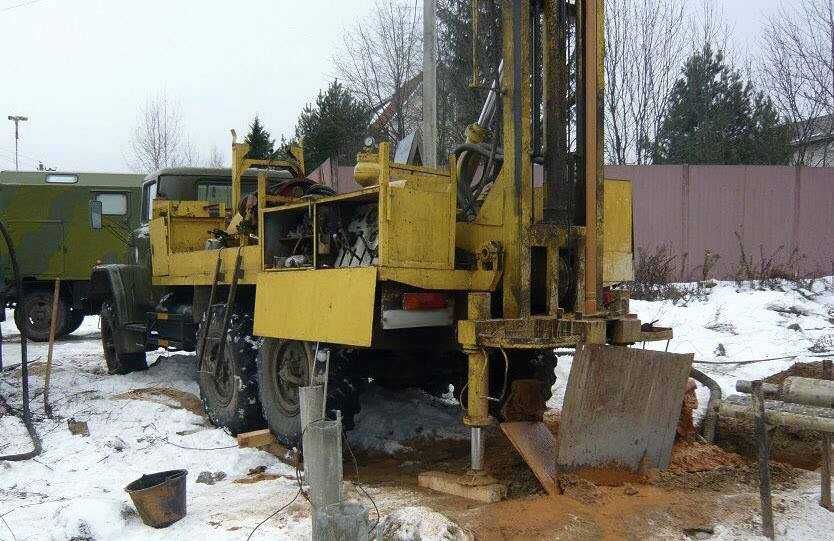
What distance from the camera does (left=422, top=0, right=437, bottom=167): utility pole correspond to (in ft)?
34.2

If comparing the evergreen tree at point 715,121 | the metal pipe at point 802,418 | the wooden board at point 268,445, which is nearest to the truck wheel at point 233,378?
the wooden board at point 268,445

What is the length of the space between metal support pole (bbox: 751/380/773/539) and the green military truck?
12.8m

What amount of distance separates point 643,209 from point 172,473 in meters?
11.7

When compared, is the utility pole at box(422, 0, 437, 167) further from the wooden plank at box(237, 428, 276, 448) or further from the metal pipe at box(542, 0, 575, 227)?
the wooden plank at box(237, 428, 276, 448)

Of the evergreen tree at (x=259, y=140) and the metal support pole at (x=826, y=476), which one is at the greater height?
the evergreen tree at (x=259, y=140)

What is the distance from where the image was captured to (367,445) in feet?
21.0

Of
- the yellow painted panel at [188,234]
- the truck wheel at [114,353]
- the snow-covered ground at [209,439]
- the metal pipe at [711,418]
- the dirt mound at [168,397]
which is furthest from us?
the truck wheel at [114,353]

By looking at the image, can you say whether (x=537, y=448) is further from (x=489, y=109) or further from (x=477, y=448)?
(x=489, y=109)

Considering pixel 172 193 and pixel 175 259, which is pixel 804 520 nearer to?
pixel 175 259

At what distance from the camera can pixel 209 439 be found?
6.22 m

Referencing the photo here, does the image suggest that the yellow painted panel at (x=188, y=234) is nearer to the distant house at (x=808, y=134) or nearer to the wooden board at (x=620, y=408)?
the wooden board at (x=620, y=408)

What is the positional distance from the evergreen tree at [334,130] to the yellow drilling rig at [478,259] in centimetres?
1373

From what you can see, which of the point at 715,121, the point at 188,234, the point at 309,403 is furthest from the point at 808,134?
the point at 309,403

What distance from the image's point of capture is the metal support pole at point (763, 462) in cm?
390
